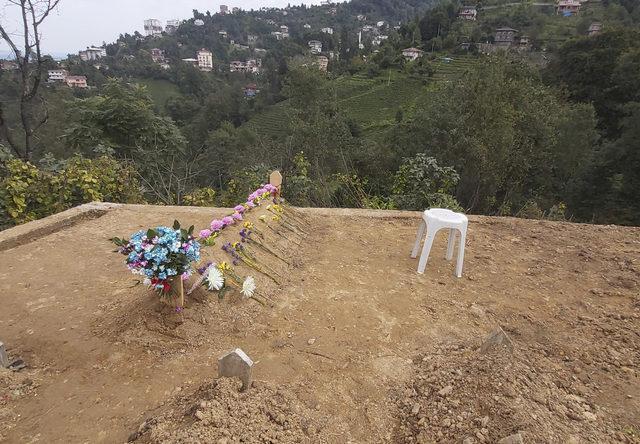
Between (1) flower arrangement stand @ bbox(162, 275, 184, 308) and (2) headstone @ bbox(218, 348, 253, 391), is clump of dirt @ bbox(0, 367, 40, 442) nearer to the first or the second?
(1) flower arrangement stand @ bbox(162, 275, 184, 308)

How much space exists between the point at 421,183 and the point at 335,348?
4518 millimetres

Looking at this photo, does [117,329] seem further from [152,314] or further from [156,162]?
[156,162]

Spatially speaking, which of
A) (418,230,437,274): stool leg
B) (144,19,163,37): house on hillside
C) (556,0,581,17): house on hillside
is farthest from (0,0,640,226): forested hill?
(144,19,163,37): house on hillside

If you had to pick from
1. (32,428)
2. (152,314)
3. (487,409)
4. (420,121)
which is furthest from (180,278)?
(420,121)

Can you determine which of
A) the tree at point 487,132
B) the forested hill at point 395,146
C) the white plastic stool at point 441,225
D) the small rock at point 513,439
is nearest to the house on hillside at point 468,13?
the forested hill at point 395,146

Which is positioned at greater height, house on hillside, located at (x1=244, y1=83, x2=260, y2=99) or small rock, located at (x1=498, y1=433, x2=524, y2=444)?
house on hillside, located at (x1=244, y1=83, x2=260, y2=99)

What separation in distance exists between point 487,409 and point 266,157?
9.77m

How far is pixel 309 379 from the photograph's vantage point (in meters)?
2.47

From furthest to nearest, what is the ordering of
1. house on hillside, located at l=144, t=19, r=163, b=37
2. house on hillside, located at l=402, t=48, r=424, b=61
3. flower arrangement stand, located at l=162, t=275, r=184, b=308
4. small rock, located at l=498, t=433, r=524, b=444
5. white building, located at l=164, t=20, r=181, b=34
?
house on hillside, located at l=144, t=19, r=163, b=37
white building, located at l=164, t=20, r=181, b=34
house on hillside, located at l=402, t=48, r=424, b=61
flower arrangement stand, located at l=162, t=275, r=184, b=308
small rock, located at l=498, t=433, r=524, b=444

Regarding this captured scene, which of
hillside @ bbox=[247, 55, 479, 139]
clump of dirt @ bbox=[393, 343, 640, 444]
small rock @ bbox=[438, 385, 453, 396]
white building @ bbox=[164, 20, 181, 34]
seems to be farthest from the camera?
Answer: white building @ bbox=[164, 20, 181, 34]

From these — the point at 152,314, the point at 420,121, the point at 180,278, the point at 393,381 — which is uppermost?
the point at 420,121

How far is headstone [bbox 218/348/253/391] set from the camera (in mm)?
2059

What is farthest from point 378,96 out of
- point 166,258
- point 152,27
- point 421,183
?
point 152,27

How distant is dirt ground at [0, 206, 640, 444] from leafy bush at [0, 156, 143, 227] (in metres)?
1.03
